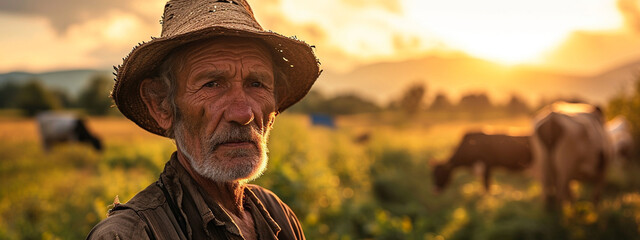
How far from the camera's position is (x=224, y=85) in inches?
81.4

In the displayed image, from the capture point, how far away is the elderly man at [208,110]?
190 cm

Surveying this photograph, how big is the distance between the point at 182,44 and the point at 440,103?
7027 centimetres

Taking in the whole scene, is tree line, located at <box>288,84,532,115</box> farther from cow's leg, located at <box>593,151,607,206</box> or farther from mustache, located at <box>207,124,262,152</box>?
mustache, located at <box>207,124,262,152</box>

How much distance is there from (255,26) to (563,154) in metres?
8.08

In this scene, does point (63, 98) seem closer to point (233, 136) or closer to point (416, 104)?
point (416, 104)

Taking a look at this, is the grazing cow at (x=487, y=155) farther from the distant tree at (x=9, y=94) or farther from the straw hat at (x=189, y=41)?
the distant tree at (x=9, y=94)

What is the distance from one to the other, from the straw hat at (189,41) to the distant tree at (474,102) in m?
67.0

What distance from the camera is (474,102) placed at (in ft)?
220

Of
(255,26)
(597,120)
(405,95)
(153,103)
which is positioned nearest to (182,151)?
(153,103)

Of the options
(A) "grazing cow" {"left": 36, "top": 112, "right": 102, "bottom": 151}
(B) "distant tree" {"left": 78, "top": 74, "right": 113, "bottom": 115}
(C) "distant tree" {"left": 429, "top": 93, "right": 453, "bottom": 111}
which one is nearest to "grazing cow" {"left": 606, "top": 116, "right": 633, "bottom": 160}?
(A) "grazing cow" {"left": 36, "top": 112, "right": 102, "bottom": 151}

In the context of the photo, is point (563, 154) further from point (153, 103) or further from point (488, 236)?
point (153, 103)

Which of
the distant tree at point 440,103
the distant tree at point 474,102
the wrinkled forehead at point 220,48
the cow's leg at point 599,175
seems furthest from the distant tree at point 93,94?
the wrinkled forehead at point 220,48

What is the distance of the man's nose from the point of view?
77.5 inches

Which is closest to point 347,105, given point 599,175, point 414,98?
point 414,98
